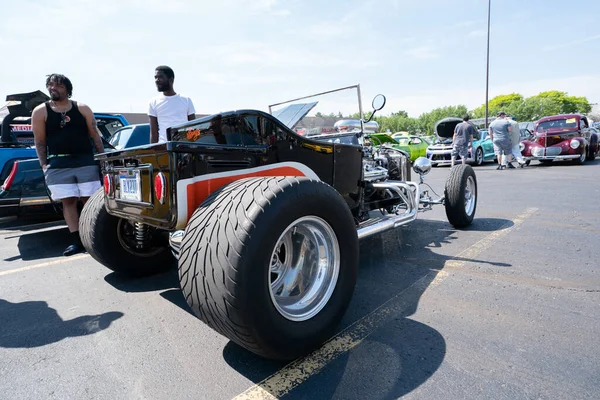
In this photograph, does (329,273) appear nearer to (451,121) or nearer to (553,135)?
(553,135)

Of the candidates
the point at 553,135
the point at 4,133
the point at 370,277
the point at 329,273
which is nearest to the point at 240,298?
the point at 329,273

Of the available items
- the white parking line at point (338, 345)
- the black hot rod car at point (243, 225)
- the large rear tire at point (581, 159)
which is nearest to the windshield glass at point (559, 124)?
the large rear tire at point (581, 159)

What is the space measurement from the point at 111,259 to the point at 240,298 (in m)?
1.98

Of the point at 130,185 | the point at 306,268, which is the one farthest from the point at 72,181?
the point at 306,268

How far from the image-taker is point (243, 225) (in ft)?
5.34

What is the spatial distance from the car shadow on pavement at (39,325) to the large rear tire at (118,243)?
0.54m

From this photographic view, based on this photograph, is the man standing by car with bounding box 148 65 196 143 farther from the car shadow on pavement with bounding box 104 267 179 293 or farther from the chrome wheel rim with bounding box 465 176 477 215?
the chrome wheel rim with bounding box 465 176 477 215

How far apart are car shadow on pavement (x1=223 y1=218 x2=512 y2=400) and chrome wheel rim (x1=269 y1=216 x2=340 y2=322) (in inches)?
12.1

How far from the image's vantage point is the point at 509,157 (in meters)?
12.5

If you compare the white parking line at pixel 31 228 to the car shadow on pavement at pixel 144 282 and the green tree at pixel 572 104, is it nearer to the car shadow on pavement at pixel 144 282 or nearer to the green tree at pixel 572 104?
the car shadow on pavement at pixel 144 282

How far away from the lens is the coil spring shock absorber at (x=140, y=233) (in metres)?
2.92

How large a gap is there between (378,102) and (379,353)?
305 centimetres

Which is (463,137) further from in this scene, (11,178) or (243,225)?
(243,225)

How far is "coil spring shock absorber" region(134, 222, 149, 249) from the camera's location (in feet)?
9.57
